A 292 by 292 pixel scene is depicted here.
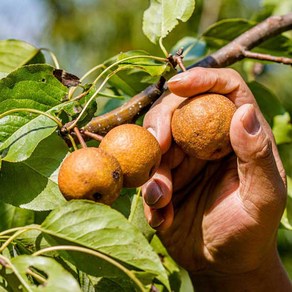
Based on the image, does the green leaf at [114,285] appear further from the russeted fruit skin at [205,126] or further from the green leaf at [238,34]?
the green leaf at [238,34]

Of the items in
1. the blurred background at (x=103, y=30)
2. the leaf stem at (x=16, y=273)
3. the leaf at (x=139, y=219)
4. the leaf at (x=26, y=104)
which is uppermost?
the leaf at (x=26, y=104)

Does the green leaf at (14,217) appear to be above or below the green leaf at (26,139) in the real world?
below

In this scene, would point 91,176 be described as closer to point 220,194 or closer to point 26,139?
point 26,139

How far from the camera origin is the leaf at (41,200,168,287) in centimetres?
120

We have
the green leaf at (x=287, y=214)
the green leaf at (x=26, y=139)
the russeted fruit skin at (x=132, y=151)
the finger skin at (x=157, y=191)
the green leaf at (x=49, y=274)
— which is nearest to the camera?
the green leaf at (x=49, y=274)

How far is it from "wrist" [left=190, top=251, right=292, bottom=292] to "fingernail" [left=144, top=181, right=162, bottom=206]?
1.49 ft

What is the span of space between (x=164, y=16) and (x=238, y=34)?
0.62m

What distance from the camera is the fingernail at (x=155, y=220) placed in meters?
1.73

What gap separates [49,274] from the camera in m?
1.12

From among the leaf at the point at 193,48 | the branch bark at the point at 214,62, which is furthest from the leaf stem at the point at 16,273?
the leaf at the point at 193,48

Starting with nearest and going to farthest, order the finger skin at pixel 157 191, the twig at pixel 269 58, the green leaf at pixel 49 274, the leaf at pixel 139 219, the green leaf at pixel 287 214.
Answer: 1. the green leaf at pixel 49 274
2. the finger skin at pixel 157 191
3. the leaf at pixel 139 219
4. the twig at pixel 269 58
5. the green leaf at pixel 287 214

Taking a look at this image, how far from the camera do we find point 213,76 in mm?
1599

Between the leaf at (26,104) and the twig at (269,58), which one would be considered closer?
the leaf at (26,104)

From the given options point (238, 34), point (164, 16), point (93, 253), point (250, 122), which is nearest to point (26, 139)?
point (93, 253)
